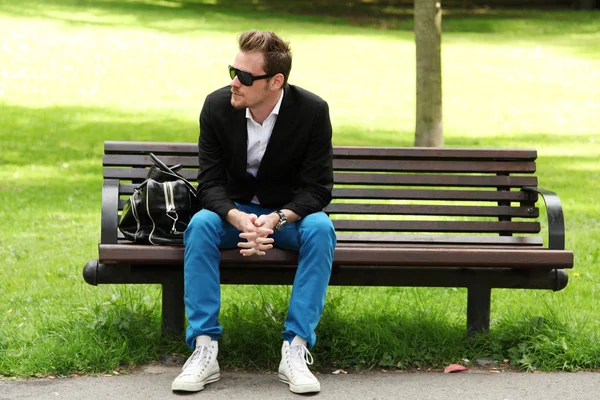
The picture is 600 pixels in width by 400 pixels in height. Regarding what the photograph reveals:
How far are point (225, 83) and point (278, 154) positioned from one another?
15210mm

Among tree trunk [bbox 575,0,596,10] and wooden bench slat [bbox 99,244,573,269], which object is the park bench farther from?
tree trunk [bbox 575,0,596,10]

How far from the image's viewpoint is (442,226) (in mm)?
5344

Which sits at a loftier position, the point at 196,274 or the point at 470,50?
the point at 470,50

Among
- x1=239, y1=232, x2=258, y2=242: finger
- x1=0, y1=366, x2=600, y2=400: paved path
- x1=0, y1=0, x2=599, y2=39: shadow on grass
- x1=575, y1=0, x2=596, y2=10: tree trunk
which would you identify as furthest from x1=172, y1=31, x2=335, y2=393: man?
x1=575, y1=0, x2=596, y2=10: tree trunk

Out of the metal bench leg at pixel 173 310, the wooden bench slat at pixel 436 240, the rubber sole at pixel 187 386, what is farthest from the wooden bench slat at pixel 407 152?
the rubber sole at pixel 187 386

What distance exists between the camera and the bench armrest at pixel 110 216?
4645 millimetres

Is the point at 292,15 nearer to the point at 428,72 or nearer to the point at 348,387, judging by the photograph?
the point at 428,72

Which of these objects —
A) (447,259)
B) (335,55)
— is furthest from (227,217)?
(335,55)

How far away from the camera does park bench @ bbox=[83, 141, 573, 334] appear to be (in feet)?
15.1

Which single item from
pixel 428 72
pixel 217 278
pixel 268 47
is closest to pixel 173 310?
pixel 217 278

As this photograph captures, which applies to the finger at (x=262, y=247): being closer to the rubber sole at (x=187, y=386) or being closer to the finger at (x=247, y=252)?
the finger at (x=247, y=252)

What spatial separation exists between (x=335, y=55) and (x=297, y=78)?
409cm

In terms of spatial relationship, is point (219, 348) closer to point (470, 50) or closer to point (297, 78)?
point (297, 78)

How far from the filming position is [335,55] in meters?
24.3
